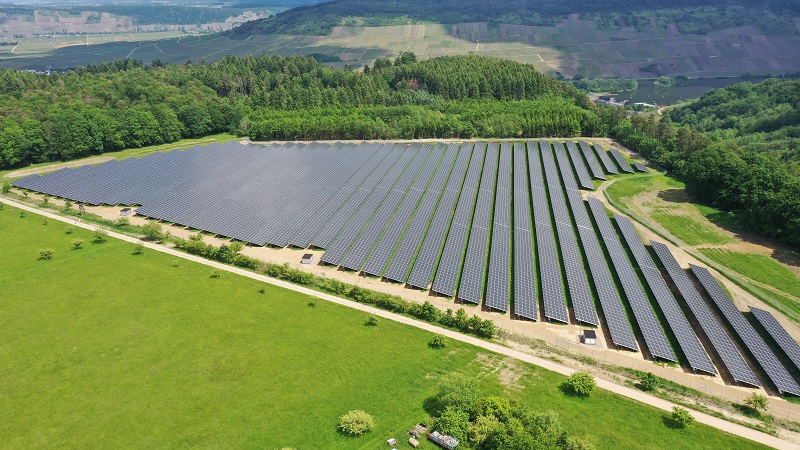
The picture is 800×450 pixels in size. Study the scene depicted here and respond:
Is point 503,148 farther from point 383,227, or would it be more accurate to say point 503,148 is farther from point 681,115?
point 681,115

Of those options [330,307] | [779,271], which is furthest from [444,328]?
[779,271]

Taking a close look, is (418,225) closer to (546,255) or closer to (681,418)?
(546,255)

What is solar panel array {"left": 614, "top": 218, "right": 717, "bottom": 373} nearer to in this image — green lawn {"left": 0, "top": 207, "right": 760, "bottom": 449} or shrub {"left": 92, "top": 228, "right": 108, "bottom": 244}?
green lawn {"left": 0, "top": 207, "right": 760, "bottom": 449}

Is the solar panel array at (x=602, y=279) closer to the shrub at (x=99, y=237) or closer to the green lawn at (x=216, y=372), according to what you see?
the green lawn at (x=216, y=372)

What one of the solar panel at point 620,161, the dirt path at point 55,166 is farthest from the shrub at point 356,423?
→ the dirt path at point 55,166

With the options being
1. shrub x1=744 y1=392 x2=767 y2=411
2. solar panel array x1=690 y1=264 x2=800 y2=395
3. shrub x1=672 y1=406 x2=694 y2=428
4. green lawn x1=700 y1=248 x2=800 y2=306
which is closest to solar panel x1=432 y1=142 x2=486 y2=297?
shrub x1=672 y1=406 x2=694 y2=428

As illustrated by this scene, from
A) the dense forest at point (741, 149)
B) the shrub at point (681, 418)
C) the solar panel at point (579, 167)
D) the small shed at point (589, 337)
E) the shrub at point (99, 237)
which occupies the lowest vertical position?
the shrub at point (681, 418)

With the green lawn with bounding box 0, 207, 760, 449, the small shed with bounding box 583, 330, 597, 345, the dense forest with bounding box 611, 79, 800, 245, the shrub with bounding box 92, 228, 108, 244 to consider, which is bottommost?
the green lawn with bounding box 0, 207, 760, 449
